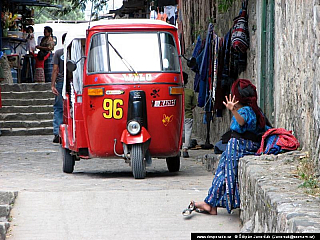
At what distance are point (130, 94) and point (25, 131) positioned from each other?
33.1 ft

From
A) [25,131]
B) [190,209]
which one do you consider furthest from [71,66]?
[25,131]

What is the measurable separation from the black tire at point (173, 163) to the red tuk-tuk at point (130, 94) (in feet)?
1.37

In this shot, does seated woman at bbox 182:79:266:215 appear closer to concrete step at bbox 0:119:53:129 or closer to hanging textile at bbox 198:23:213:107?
hanging textile at bbox 198:23:213:107

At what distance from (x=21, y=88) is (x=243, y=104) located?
1523 centimetres

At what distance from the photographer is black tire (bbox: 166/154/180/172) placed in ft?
33.0

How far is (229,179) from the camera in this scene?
6305mm

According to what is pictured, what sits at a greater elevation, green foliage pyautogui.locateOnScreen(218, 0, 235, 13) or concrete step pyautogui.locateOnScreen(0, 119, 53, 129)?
green foliage pyautogui.locateOnScreen(218, 0, 235, 13)

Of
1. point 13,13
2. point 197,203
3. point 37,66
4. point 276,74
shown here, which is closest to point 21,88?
point 37,66

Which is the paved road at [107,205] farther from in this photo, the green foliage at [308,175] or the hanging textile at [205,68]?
the hanging textile at [205,68]

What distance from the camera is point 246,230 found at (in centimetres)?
548

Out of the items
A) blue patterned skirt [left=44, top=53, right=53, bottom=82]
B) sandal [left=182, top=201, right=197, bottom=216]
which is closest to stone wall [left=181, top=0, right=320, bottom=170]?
sandal [left=182, top=201, right=197, bottom=216]

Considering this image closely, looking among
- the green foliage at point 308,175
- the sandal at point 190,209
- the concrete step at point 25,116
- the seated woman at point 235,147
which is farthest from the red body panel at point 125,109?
the concrete step at point 25,116

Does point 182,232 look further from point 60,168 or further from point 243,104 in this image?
point 60,168

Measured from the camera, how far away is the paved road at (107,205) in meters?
6.08
